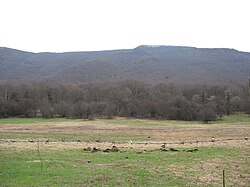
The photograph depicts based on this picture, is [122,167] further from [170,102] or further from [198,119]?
[170,102]

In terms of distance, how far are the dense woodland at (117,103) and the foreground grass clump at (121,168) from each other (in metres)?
61.4

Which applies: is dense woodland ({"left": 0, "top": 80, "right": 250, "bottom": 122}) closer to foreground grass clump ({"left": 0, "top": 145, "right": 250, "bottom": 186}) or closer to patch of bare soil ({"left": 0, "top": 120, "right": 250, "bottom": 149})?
patch of bare soil ({"left": 0, "top": 120, "right": 250, "bottom": 149})

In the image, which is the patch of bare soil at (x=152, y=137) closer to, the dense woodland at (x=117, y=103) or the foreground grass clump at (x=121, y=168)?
the foreground grass clump at (x=121, y=168)

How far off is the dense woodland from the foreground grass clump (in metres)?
61.4

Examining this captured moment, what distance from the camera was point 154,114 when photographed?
9319 cm

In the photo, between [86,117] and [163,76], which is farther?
[163,76]

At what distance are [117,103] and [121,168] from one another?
8316cm

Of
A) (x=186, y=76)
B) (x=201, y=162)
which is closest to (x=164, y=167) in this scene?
(x=201, y=162)

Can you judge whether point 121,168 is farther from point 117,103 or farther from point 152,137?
point 117,103

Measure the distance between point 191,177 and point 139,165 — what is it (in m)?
3.47

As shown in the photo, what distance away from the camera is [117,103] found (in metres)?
101

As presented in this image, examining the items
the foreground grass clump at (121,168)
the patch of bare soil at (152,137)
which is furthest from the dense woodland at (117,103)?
the foreground grass clump at (121,168)

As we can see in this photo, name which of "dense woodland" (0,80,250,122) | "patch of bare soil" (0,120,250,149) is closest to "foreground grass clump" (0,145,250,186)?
"patch of bare soil" (0,120,250,149)

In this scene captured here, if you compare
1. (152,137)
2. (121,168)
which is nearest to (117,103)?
(152,137)
